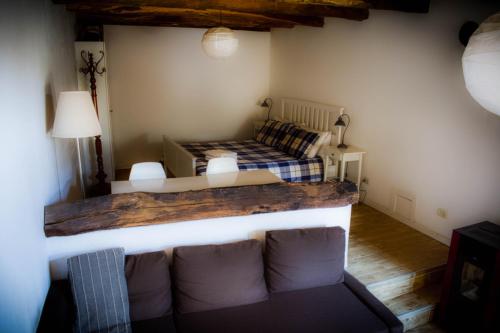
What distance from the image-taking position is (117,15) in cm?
504

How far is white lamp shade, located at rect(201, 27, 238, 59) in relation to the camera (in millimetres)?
3812

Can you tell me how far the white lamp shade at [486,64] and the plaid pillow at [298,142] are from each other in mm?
2908

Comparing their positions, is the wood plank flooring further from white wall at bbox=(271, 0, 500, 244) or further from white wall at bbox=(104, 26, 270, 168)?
white wall at bbox=(104, 26, 270, 168)

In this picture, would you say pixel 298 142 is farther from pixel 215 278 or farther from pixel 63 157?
pixel 215 278

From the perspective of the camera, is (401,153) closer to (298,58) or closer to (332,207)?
(332,207)

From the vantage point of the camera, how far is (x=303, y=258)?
7.90ft

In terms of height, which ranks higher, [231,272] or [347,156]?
[347,156]

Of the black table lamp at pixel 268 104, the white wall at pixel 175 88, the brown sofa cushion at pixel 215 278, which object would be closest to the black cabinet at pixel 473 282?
the brown sofa cushion at pixel 215 278

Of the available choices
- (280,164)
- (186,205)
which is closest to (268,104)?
(280,164)

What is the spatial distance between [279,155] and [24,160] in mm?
3570

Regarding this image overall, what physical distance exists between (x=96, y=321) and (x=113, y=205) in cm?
64

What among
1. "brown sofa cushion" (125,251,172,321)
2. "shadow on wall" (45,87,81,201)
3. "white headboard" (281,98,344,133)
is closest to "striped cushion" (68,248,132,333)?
"brown sofa cushion" (125,251,172,321)

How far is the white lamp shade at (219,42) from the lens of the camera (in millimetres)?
3812

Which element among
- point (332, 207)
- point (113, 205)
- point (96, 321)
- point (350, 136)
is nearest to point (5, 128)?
point (113, 205)
